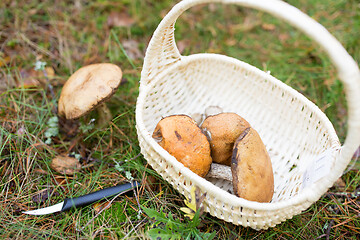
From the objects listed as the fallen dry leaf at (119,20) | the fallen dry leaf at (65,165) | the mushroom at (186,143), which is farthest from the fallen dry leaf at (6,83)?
the mushroom at (186,143)

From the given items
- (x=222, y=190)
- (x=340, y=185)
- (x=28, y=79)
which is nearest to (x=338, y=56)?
(x=222, y=190)

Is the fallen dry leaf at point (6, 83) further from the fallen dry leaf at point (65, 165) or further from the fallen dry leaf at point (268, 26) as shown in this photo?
the fallen dry leaf at point (268, 26)

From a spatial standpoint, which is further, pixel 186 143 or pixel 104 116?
pixel 104 116


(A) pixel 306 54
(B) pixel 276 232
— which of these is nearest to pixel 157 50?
(B) pixel 276 232

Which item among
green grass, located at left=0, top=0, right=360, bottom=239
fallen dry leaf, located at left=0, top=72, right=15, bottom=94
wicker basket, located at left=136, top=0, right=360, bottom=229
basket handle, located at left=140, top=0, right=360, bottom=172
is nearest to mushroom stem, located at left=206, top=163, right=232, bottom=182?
wicker basket, located at left=136, top=0, right=360, bottom=229

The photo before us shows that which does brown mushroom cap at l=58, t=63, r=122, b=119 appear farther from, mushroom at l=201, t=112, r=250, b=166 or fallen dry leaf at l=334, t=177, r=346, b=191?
fallen dry leaf at l=334, t=177, r=346, b=191

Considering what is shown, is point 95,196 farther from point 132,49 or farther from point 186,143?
point 132,49
